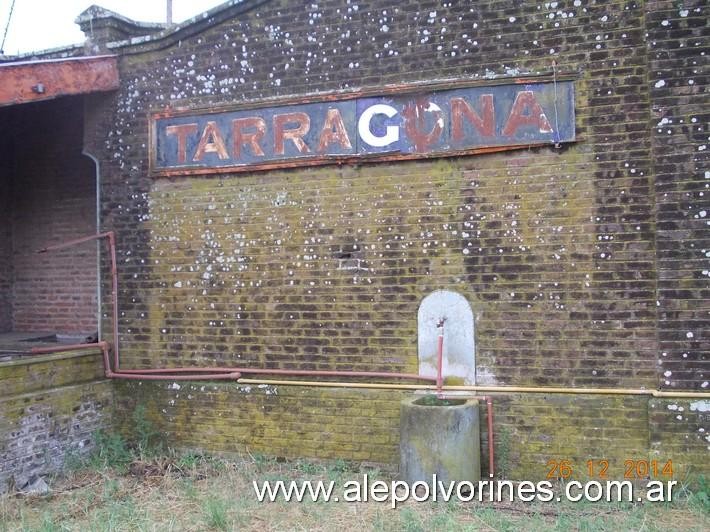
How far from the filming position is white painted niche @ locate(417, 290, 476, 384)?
643 centimetres

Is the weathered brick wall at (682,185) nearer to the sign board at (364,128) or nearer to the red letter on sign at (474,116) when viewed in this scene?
the sign board at (364,128)

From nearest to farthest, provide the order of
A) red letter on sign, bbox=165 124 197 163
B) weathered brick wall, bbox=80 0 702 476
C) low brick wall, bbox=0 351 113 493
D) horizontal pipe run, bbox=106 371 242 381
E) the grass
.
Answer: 1. the grass
2. weathered brick wall, bbox=80 0 702 476
3. low brick wall, bbox=0 351 113 493
4. horizontal pipe run, bbox=106 371 242 381
5. red letter on sign, bbox=165 124 197 163

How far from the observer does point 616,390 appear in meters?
5.96

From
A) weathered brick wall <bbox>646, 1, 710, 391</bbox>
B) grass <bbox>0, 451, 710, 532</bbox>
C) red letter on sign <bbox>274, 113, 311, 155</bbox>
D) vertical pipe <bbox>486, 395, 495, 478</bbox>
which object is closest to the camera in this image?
grass <bbox>0, 451, 710, 532</bbox>

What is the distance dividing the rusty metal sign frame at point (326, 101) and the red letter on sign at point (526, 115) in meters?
0.12

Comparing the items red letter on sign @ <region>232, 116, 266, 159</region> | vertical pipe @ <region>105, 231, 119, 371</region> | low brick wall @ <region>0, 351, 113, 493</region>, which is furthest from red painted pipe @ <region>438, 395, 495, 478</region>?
low brick wall @ <region>0, 351, 113, 493</region>

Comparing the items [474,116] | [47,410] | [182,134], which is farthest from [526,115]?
[47,410]

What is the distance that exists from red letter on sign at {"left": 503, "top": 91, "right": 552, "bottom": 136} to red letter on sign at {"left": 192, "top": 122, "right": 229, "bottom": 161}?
301 cm

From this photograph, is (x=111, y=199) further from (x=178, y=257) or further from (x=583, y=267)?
(x=583, y=267)

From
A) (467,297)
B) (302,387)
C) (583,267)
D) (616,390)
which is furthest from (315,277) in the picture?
(616,390)

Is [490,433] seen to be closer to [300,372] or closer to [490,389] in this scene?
[490,389]

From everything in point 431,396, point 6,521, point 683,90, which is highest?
point 683,90

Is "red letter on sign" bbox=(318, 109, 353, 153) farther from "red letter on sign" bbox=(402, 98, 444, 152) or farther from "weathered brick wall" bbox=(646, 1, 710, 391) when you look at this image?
"weathered brick wall" bbox=(646, 1, 710, 391)

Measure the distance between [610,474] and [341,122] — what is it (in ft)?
13.7
